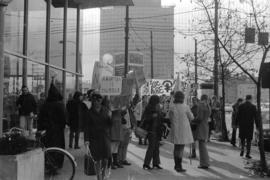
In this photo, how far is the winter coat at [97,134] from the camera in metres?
7.72

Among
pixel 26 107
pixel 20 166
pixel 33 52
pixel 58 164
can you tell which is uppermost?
pixel 33 52

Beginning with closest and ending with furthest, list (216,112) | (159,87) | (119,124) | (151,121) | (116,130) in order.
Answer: (116,130) → (119,124) → (151,121) → (216,112) → (159,87)

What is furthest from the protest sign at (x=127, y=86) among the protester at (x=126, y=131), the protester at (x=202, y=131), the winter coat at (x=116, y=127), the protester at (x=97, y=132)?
the protester at (x=97, y=132)

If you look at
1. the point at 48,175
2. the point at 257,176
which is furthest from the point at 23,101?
the point at 257,176

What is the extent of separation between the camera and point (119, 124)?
1034cm

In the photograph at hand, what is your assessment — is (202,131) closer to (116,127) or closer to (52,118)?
(116,127)

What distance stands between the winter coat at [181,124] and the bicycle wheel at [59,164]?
9.64ft

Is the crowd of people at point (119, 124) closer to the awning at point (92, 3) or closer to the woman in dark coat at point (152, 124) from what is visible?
the woman in dark coat at point (152, 124)

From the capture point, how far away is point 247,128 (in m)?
13.0

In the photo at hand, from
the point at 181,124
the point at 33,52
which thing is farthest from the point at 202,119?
the point at 33,52

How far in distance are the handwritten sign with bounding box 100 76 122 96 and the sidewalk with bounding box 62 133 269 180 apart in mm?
1695

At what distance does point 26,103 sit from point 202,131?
4390mm

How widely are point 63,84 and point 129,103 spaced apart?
5.26 meters

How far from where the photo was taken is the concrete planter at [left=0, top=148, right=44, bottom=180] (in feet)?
19.7
